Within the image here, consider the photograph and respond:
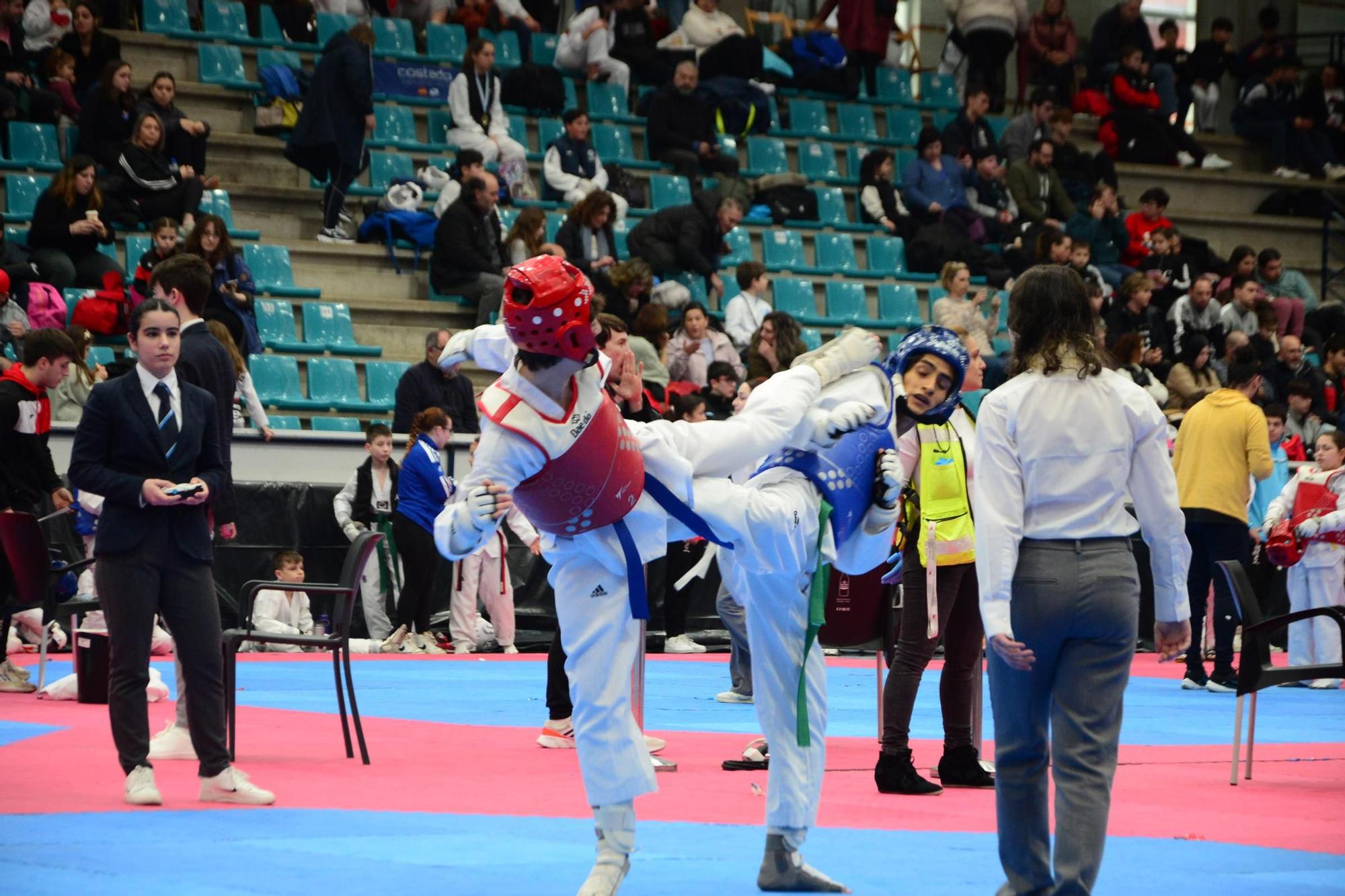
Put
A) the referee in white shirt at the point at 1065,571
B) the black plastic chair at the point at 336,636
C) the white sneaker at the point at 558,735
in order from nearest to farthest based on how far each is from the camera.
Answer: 1. the referee in white shirt at the point at 1065,571
2. the black plastic chair at the point at 336,636
3. the white sneaker at the point at 558,735

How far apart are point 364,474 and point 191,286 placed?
5.54 metres

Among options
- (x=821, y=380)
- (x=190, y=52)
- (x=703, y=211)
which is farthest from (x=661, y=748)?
(x=190, y=52)

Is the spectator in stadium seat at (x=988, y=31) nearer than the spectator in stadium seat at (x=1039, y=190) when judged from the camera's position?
No

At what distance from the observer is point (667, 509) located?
14.5 ft

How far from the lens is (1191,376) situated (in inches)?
615

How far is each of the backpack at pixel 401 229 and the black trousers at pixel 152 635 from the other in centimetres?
928

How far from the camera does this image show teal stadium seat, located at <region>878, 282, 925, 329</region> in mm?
16750

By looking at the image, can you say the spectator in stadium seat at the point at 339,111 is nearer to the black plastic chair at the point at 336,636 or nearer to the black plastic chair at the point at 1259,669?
the black plastic chair at the point at 336,636

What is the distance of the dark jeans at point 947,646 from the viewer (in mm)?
6379

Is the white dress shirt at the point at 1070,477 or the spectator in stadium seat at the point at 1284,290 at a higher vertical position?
the white dress shirt at the point at 1070,477

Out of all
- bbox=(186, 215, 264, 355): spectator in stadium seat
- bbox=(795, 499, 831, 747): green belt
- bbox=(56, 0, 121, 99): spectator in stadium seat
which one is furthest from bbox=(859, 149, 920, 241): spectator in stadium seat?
bbox=(795, 499, 831, 747): green belt

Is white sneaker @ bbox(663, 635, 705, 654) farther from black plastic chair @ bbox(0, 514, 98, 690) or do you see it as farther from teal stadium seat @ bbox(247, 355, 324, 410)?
black plastic chair @ bbox(0, 514, 98, 690)

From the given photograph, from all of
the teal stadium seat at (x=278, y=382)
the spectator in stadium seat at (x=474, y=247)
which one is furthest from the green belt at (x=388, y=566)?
the spectator in stadium seat at (x=474, y=247)

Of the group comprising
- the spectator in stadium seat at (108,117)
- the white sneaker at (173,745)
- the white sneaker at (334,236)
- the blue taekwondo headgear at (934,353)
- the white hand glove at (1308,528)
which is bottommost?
the white sneaker at (173,745)
